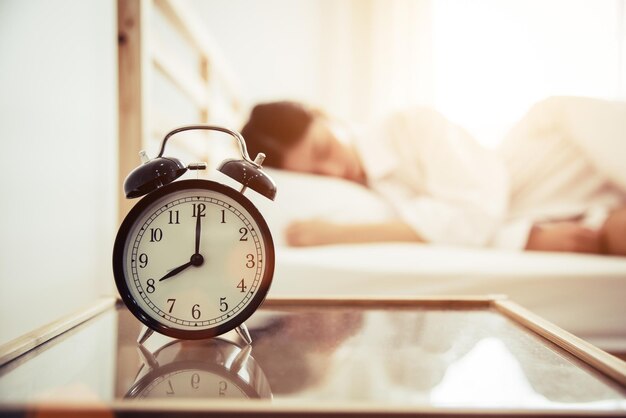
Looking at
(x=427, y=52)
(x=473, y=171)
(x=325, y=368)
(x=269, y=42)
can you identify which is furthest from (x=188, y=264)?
(x=427, y=52)

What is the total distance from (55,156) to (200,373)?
28.5 inches

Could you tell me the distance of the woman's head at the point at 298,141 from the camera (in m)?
1.63

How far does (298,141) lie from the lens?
1636mm

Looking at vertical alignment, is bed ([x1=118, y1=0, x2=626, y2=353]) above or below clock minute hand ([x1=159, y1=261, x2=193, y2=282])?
below

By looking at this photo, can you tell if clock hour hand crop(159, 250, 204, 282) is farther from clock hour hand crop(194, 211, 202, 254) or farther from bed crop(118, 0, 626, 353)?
bed crop(118, 0, 626, 353)

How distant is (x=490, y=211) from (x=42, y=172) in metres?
1.15

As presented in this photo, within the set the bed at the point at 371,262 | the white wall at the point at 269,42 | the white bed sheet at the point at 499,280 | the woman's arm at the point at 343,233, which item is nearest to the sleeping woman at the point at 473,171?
the woman's arm at the point at 343,233

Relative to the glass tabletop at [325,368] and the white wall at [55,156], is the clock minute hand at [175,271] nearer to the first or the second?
the glass tabletop at [325,368]

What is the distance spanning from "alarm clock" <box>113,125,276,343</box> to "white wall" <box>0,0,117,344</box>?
1.41 feet

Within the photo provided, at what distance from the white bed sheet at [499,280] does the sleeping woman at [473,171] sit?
0.69ft

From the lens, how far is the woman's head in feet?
5.36

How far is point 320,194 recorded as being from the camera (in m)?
1.39

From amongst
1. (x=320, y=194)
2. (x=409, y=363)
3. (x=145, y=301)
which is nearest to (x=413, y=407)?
(x=409, y=363)

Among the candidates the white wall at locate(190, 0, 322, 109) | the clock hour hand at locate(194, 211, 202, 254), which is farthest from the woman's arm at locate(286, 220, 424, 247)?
the white wall at locate(190, 0, 322, 109)
